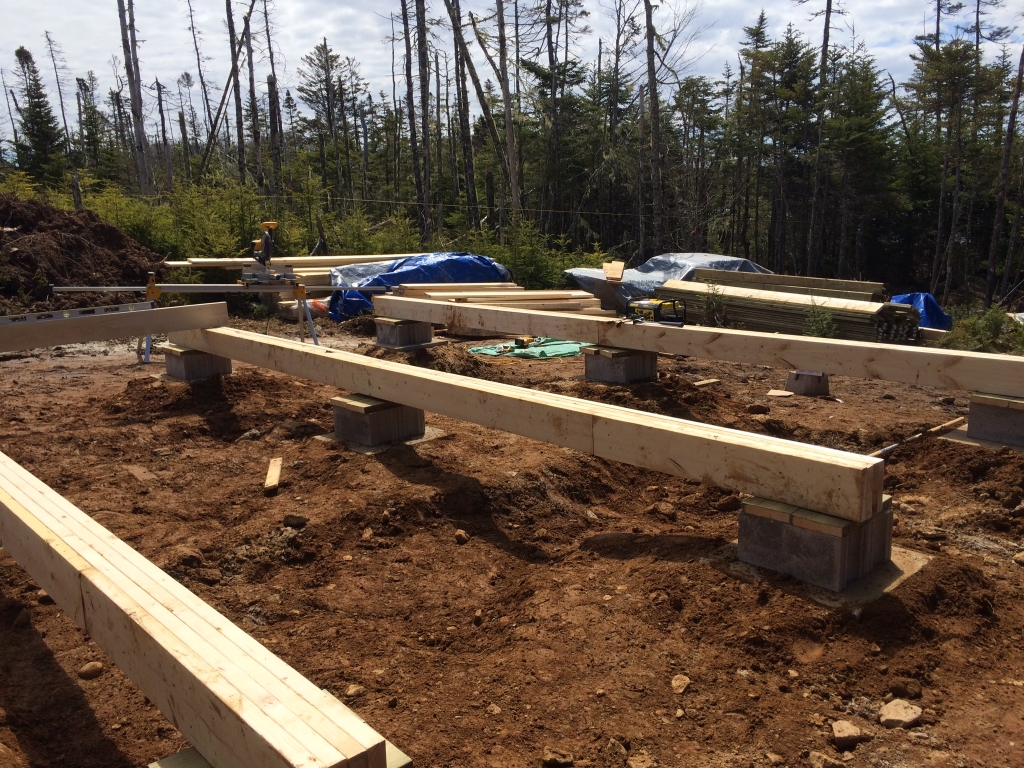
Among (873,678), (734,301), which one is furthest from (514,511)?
(734,301)

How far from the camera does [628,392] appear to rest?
6898 mm

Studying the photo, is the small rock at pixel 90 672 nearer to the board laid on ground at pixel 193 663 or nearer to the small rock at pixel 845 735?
the board laid on ground at pixel 193 663

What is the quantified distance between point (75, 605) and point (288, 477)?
8.29 ft

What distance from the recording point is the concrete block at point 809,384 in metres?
7.30

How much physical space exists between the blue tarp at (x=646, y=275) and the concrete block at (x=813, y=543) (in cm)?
1084

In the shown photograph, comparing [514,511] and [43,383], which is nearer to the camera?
[514,511]

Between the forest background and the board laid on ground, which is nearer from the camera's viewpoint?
the board laid on ground

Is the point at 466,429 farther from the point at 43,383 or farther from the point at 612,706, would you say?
the point at 43,383

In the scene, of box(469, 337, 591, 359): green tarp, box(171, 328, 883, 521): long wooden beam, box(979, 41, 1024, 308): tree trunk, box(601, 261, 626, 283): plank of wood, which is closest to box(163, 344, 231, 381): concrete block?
box(171, 328, 883, 521): long wooden beam

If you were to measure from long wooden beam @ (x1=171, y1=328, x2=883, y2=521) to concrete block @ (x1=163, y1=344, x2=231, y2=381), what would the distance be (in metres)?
2.04

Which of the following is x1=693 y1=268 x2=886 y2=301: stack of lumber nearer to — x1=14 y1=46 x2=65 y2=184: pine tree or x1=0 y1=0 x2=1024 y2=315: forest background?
x1=0 y1=0 x2=1024 y2=315: forest background

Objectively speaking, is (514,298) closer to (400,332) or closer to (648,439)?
(400,332)

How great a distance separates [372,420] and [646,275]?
10.5 meters

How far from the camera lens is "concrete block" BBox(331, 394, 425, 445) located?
5.31 metres
